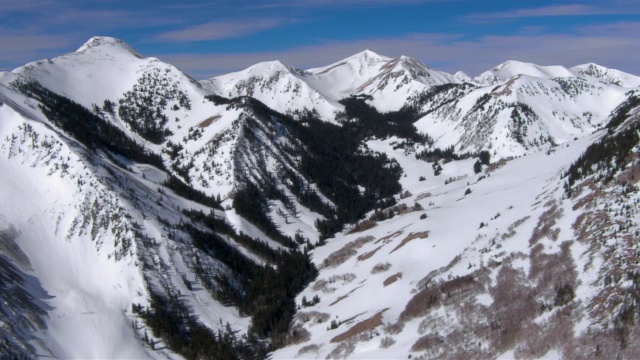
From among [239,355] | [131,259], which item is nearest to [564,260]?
[239,355]

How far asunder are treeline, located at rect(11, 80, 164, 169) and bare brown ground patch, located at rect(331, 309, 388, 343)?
78.1 meters

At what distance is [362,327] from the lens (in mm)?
46031

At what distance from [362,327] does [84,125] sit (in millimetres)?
107788

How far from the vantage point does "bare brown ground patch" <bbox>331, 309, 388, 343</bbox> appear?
4522 centimetres

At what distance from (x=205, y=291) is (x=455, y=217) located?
38328 mm

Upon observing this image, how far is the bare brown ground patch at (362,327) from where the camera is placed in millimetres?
45219

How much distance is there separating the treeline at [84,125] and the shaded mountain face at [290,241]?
0.90 metres

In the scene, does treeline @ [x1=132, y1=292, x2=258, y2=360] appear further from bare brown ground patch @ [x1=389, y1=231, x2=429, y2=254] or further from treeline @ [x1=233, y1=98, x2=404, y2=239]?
treeline @ [x1=233, y1=98, x2=404, y2=239]

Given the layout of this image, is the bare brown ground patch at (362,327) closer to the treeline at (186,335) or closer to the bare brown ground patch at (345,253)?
the treeline at (186,335)

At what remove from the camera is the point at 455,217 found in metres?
65.5

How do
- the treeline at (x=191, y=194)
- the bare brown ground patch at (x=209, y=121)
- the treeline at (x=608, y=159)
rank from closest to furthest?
the treeline at (x=608, y=159), the treeline at (x=191, y=194), the bare brown ground patch at (x=209, y=121)

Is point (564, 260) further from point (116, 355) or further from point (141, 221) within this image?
point (141, 221)

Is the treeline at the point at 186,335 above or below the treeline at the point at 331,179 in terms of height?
below

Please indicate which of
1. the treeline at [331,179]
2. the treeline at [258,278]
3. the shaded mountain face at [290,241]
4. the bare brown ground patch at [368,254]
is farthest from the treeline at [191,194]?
the bare brown ground patch at [368,254]
